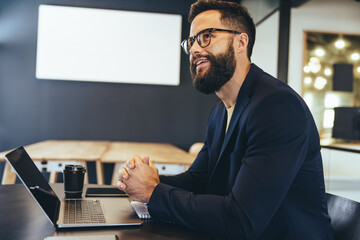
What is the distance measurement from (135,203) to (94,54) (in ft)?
10.9

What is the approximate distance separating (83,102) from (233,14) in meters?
3.19

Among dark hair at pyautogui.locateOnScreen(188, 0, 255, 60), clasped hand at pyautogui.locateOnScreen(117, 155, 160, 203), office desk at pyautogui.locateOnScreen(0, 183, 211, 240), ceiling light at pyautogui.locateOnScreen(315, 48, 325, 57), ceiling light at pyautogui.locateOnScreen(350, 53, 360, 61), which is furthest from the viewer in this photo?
ceiling light at pyautogui.locateOnScreen(350, 53, 360, 61)

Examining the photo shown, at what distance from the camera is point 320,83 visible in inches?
173

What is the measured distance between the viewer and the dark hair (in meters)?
1.31

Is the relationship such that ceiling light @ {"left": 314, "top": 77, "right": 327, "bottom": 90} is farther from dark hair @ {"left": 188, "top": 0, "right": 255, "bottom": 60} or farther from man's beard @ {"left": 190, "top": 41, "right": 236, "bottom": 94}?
man's beard @ {"left": 190, "top": 41, "right": 236, "bottom": 94}

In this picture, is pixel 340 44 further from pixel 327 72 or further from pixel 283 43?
pixel 283 43

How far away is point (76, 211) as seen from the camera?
39.9 inches

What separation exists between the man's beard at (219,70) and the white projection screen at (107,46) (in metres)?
2.96

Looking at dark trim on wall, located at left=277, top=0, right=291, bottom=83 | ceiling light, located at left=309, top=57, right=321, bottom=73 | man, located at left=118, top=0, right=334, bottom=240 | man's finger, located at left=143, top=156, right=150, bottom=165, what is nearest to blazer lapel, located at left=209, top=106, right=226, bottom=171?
man, located at left=118, top=0, right=334, bottom=240

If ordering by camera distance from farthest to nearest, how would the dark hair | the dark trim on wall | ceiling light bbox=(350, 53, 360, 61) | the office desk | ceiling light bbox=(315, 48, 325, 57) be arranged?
ceiling light bbox=(350, 53, 360, 61), ceiling light bbox=(315, 48, 325, 57), the dark trim on wall, the dark hair, the office desk

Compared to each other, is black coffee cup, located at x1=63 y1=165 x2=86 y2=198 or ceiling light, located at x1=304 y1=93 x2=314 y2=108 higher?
ceiling light, located at x1=304 y1=93 x2=314 y2=108

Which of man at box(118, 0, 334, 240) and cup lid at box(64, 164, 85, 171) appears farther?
cup lid at box(64, 164, 85, 171)

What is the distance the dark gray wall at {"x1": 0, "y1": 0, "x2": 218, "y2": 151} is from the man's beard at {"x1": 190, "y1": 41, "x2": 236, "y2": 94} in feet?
9.86

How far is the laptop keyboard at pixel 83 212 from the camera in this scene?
0.92 meters
